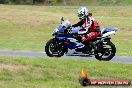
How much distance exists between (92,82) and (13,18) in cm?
3733

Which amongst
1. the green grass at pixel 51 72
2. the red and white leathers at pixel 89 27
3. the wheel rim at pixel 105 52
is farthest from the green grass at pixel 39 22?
the green grass at pixel 51 72

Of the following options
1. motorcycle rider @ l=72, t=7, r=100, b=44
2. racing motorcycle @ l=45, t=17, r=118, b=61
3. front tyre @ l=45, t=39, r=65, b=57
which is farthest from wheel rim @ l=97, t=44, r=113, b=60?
front tyre @ l=45, t=39, r=65, b=57

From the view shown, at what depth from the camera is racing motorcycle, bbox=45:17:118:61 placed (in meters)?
17.2

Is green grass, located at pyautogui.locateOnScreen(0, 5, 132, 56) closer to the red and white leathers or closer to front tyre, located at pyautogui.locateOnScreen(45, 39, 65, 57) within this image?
front tyre, located at pyautogui.locateOnScreen(45, 39, 65, 57)

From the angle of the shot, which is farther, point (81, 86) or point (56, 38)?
point (56, 38)

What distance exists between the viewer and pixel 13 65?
14.6 meters

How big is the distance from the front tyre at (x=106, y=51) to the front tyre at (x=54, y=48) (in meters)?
1.24

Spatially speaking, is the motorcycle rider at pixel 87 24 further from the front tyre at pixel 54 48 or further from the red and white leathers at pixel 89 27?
the front tyre at pixel 54 48

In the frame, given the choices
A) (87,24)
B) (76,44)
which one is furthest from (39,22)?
(87,24)

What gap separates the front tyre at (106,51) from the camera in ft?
56.4

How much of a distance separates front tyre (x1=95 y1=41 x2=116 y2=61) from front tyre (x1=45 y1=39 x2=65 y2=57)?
1.24m

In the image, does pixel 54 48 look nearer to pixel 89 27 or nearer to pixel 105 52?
pixel 89 27

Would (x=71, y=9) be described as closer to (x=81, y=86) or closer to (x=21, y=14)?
(x=21, y=14)

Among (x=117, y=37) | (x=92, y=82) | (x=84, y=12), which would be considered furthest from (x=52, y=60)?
(x=117, y=37)
